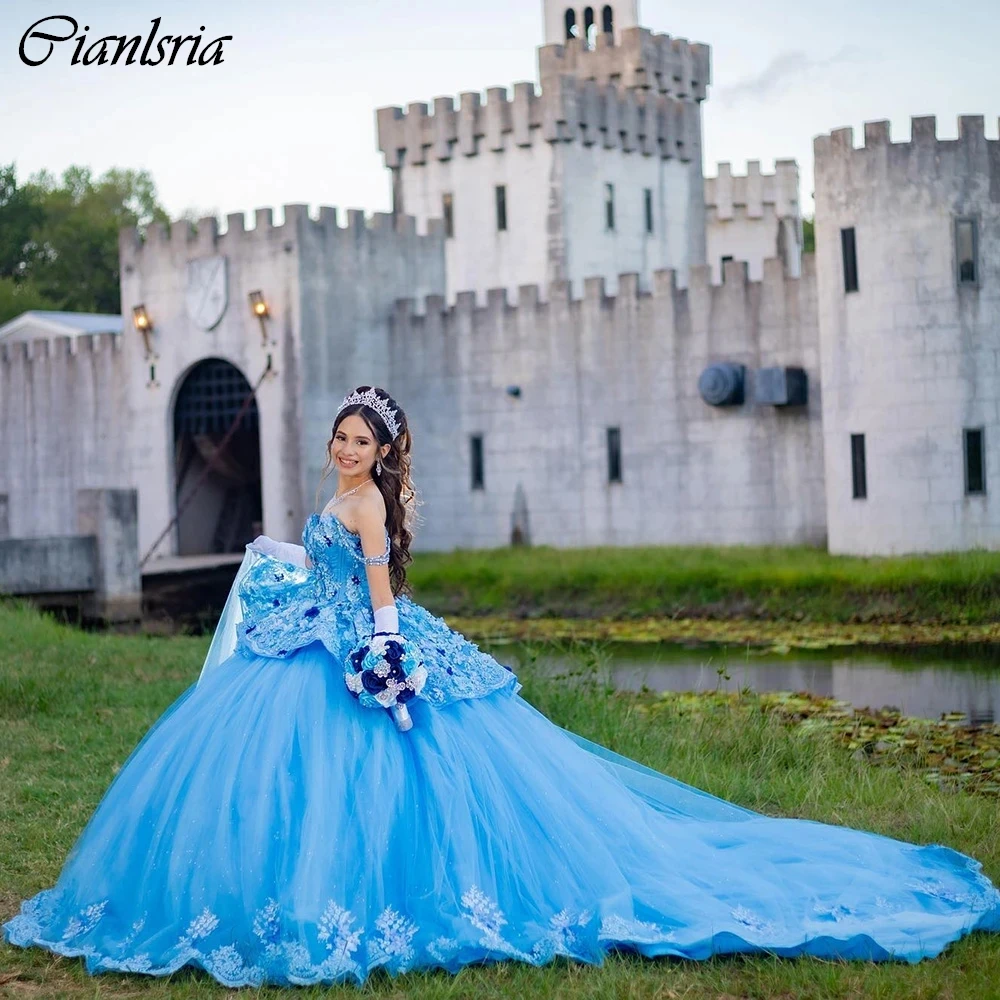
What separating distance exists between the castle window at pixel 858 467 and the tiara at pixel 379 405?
47.0 feet

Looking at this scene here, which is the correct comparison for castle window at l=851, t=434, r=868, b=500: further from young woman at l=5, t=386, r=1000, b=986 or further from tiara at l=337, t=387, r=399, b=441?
tiara at l=337, t=387, r=399, b=441

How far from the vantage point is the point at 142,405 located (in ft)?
83.6

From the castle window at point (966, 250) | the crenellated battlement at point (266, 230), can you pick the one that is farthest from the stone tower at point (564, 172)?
the castle window at point (966, 250)

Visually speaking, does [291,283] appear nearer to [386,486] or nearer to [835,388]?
[835,388]

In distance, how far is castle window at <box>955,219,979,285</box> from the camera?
61.1ft

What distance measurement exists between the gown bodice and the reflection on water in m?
5.59

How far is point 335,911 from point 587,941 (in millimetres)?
704

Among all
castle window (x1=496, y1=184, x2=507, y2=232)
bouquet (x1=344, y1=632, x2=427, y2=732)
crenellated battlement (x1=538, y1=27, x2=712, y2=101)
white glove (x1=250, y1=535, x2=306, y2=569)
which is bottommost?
bouquet (x1=344, y1=632, x2=427, y2=732)

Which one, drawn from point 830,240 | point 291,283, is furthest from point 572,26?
point 830,240

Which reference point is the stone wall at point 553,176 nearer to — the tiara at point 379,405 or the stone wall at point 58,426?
the stone wall at point 58,426

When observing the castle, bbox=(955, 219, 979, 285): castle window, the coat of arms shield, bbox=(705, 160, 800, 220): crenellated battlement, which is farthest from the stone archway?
bbox=(705, 160, 800, 220): crenellated battlement

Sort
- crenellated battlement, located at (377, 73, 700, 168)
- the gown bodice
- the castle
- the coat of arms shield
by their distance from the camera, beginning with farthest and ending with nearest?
crenellated battlement, located at (377, 73, 700, 168) → the coat of arms shield → the castle → the gown bodice

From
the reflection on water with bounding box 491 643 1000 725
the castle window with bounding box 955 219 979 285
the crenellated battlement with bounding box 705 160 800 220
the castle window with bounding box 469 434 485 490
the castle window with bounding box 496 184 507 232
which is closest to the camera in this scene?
the reflection on water with bounding box 491 643 1000 725

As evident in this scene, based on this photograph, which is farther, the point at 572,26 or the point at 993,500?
the point at 572,26
